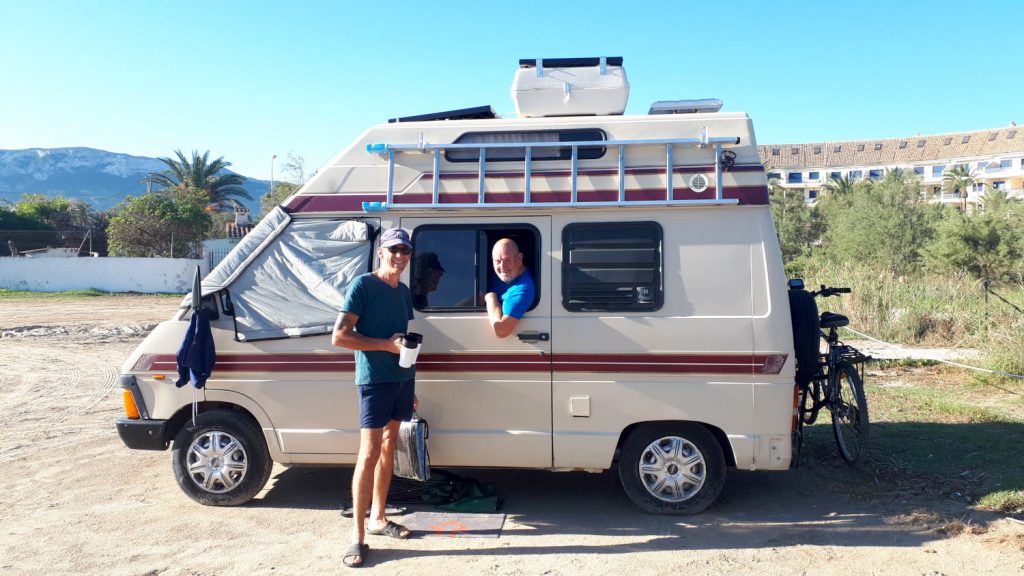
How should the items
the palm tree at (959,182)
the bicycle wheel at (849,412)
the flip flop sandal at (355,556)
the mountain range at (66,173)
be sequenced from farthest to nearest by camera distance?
the mountain range at (66,173)
the palm tree at (959,182)
the bicycle wheel at (849,412)
the flip flop sandal at (355,556)

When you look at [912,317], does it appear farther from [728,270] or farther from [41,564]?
[41,564]

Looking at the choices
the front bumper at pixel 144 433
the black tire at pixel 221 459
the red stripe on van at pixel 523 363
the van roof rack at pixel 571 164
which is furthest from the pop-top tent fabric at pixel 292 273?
the front bumper at pixel 144 433

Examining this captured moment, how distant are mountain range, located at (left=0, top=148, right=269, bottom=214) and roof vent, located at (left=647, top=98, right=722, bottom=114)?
16470 centimetres

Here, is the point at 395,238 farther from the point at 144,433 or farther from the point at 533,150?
the point at 144,433

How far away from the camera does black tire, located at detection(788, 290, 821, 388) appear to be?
5434 millimetres

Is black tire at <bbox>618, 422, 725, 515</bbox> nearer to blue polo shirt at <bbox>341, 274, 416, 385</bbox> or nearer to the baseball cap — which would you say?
blue polo shirt at <bbox>341, 274, 416, 385</bbox>

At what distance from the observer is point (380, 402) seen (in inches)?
180

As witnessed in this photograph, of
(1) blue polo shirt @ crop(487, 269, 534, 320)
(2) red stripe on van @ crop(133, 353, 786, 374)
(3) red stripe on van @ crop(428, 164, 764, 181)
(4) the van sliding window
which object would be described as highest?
(4) the van sliding window

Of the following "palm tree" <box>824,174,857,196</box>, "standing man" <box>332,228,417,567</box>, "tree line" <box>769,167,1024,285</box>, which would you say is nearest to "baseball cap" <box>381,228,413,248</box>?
"standing man" <box>332,228,417,567</box>

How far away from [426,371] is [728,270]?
7.19ft

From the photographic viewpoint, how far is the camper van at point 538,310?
4887mm

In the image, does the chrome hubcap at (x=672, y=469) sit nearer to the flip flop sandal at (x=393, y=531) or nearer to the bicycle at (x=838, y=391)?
the bicycle at (x=838, y=391)

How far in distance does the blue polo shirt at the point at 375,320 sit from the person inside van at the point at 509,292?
66cm

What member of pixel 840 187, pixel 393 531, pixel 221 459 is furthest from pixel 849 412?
pixel 840 187
